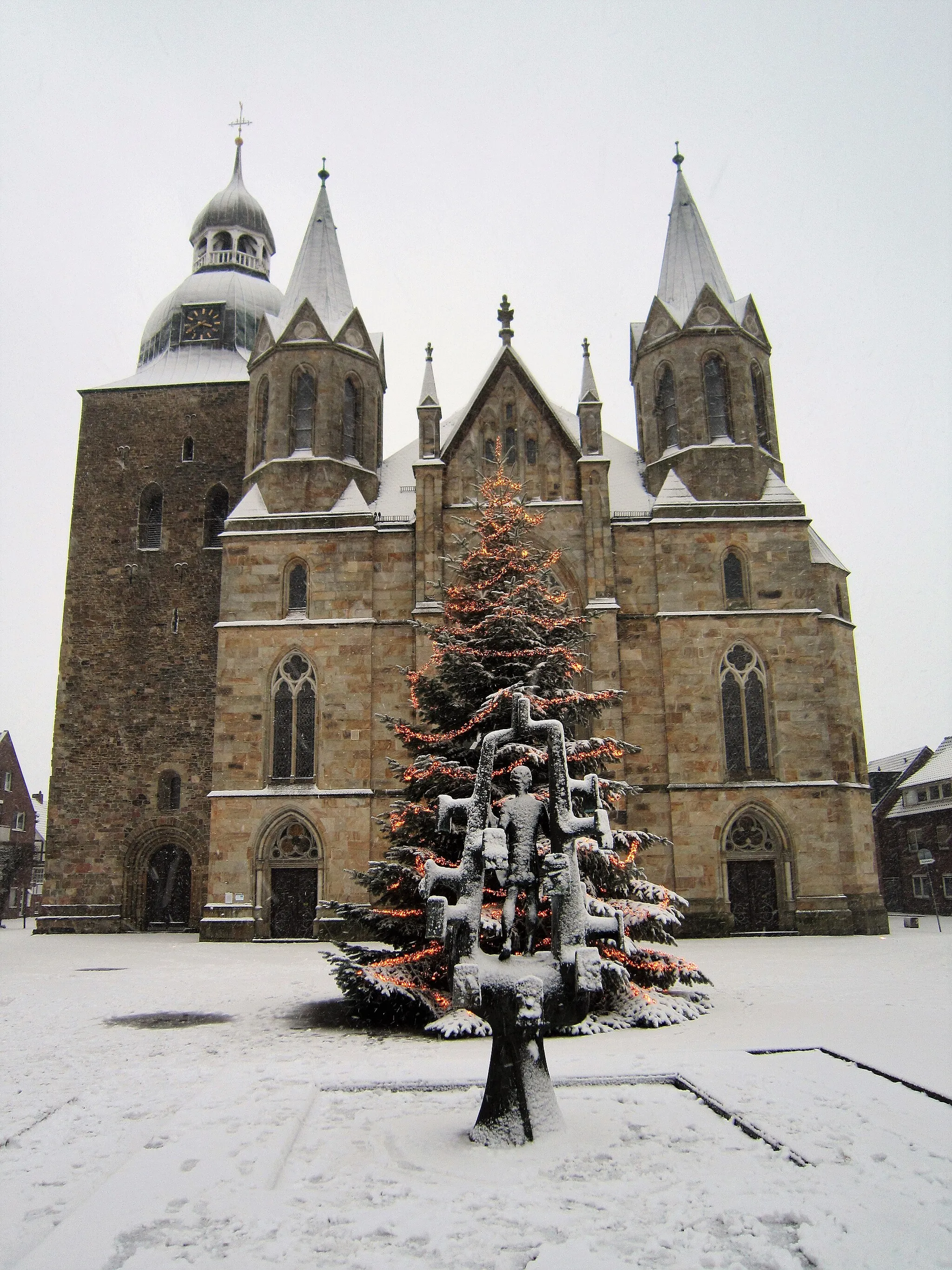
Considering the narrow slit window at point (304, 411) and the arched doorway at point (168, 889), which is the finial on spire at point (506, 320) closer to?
the narrow slit window at point (304, 411)

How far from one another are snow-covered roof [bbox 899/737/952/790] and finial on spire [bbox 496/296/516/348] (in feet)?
86.7

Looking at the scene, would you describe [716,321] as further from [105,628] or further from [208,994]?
[208,994]

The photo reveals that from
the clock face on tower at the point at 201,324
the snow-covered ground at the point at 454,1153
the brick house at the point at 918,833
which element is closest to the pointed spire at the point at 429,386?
the clock face on tower at the point at 201,324

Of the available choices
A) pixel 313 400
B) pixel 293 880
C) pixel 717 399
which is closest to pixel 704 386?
pixel 717 399

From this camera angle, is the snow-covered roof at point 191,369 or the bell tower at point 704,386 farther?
the snow-covered roof at point 191,369

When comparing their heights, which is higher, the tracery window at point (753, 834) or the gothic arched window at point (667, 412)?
the gothic arched window at point (667, 412)

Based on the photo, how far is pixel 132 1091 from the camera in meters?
7.86

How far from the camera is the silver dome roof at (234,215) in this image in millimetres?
36594

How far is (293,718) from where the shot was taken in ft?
78.1

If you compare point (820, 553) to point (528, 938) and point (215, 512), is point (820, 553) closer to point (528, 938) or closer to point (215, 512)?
point (215, 512)

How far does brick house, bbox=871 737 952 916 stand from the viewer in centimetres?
3812

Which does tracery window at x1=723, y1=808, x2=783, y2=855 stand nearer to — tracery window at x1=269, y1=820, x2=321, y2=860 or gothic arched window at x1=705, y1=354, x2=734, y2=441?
tracery window at x1=269, y1=820, x2=321, y2=860

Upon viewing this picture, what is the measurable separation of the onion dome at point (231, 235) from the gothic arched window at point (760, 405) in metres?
19.9

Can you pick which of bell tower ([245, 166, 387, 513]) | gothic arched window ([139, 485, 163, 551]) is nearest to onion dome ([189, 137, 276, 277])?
bell tower ([245, 166, 387, 513])
